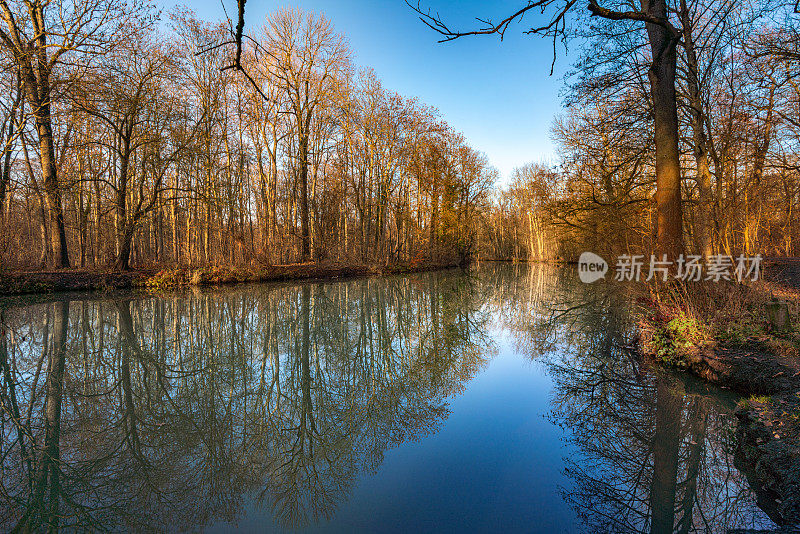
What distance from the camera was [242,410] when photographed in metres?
3.74

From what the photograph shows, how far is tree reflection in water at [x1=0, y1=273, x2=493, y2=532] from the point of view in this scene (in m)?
2.38

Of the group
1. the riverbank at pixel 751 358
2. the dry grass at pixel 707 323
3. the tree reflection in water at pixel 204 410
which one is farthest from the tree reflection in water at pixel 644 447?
the tree reflection in water at pixel 204 410

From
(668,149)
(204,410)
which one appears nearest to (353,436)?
(204,410)

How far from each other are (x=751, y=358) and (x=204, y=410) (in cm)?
611

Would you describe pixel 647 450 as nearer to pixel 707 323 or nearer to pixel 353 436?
pixel 353 436

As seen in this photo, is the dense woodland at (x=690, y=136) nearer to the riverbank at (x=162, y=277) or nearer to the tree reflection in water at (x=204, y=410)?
the tree reflection in water at (x=204, y=410)

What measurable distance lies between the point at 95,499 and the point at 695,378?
619cm

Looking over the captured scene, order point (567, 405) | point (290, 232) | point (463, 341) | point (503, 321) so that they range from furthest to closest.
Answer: point (290, 232) → point (503, 321) → point (463, 341) → point (567, 405)

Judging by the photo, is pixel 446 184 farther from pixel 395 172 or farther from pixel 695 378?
pixel 695 378

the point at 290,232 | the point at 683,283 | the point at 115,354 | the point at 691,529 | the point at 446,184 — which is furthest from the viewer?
the point at 446,184

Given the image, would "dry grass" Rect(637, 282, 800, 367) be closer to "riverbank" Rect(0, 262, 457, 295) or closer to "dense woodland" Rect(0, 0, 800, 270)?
"dense woodland" Rect(0, 0, 800, 270)

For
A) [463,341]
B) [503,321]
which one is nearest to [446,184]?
[503,321]

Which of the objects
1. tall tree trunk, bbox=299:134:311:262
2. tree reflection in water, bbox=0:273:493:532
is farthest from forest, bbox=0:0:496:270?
tree reflection in water, bbox=0:273:493:532

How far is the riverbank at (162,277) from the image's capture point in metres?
11.9
